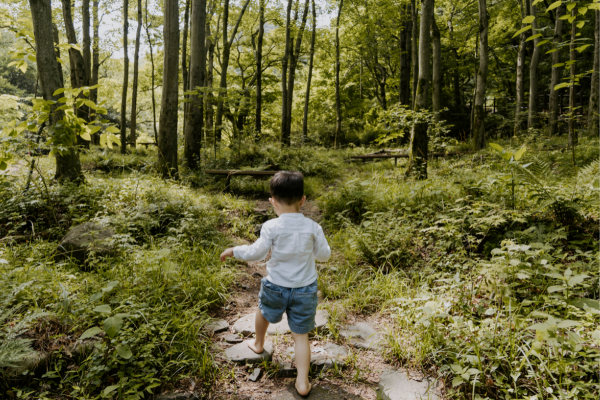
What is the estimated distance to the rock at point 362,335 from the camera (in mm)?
2963

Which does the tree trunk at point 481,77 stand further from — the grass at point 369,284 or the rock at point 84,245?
the rock at point 84,245

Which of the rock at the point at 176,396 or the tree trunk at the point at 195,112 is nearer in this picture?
the rock at the point at 176,396

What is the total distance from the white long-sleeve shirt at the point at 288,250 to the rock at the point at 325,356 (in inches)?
31.5

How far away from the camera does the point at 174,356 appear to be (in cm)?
256

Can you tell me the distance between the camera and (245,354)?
2.81 m

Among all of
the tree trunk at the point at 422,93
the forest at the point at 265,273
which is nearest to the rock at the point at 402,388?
the forest at the point at 265,273

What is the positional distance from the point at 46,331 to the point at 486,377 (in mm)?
3400

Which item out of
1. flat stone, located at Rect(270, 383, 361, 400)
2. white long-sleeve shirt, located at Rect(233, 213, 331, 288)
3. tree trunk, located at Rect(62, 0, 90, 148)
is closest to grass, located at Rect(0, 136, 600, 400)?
flat stone, located at Rect(270, 383, 361, 400)

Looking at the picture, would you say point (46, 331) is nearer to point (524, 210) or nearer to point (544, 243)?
point (544, 243)

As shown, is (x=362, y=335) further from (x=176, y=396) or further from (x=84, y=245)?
(x=84, y=245)

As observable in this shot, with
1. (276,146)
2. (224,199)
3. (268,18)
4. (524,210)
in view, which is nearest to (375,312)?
(524,210)

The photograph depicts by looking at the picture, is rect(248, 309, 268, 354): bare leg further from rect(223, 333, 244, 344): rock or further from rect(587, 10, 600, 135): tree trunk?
rect(587, 10, 600, 135): tree trunk

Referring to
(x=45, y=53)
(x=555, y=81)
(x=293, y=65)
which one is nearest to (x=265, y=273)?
(x=45, y=53)

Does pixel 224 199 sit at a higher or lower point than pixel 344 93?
lower
